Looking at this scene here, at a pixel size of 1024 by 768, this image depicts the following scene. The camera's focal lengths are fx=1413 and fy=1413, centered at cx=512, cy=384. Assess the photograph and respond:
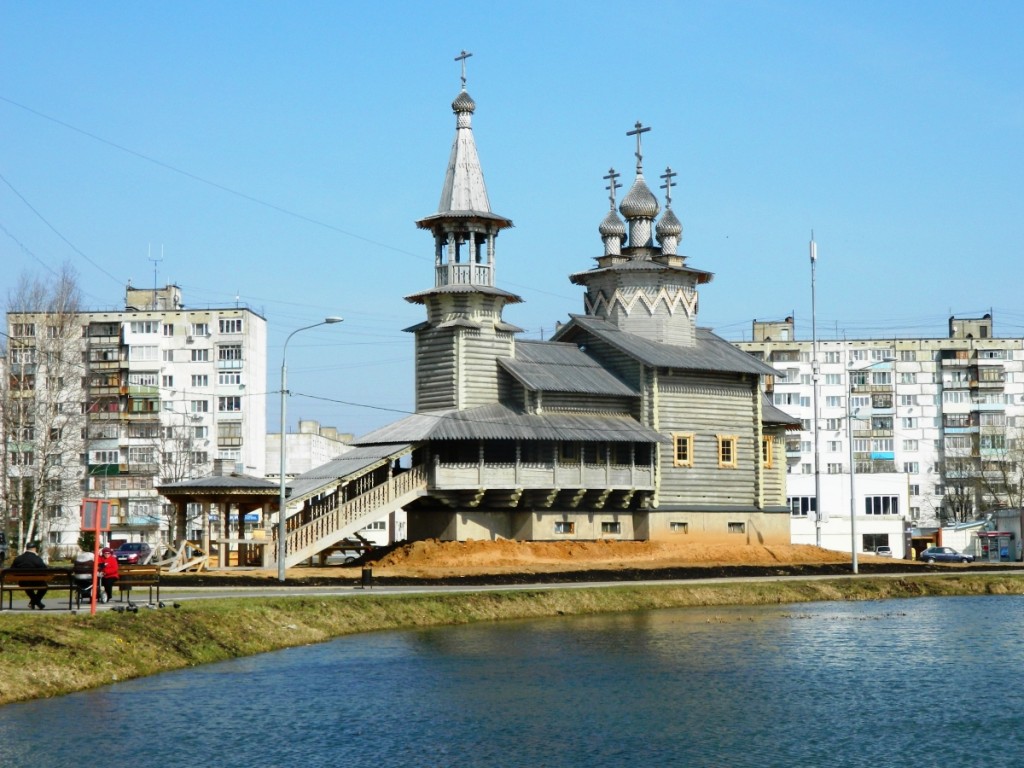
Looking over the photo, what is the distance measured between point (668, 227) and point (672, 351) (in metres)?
9.58

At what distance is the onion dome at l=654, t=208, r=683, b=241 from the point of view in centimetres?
7688

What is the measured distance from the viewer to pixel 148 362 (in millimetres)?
113312

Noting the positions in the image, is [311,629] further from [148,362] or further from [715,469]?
[148,362]

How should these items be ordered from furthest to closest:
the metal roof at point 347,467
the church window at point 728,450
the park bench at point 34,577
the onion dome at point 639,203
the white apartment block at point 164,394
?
the white apartment block at point 164,394, the onion dome at point 639,203, the church window at point 728,450, the metal roof at point 347,467, the park bench at point 34,577

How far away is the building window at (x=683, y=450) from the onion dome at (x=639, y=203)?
1459cm

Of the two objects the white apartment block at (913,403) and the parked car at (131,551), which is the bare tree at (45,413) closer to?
the parked car at (131,551)

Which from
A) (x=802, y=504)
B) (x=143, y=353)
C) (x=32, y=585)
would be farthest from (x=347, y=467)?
(x=802, y=504)

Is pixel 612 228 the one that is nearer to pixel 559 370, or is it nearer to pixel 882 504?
pixel 559 370

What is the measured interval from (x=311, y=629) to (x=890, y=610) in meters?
21.6

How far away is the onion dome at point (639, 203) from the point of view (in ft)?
253

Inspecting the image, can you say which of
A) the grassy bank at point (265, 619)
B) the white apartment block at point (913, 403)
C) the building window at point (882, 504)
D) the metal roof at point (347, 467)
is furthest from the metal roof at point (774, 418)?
the white apartment block at point (913, 403)

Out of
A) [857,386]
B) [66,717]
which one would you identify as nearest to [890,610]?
[66,717]

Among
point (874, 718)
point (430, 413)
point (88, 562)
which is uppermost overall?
point (430, 413)

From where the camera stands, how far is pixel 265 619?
122ft
